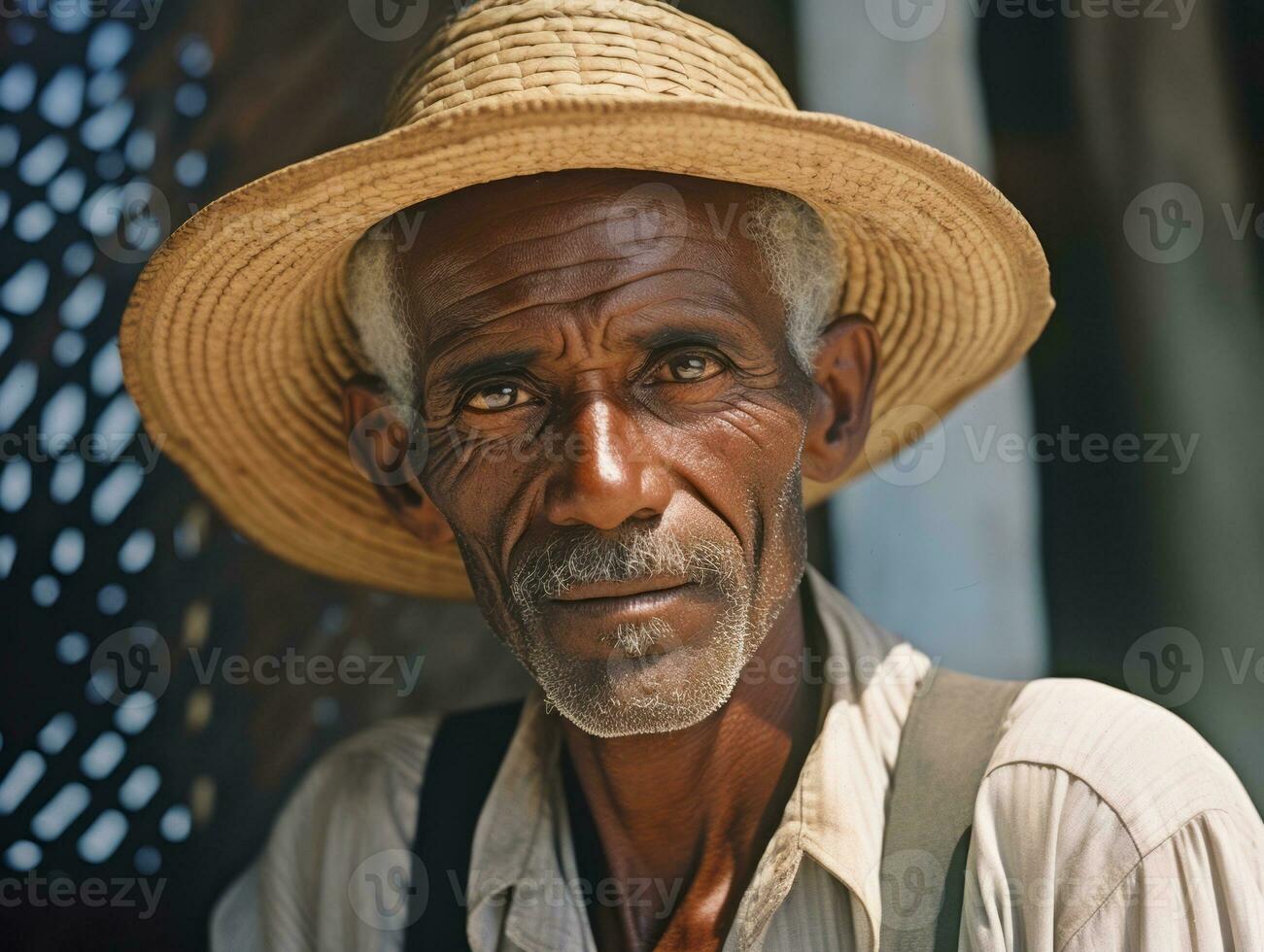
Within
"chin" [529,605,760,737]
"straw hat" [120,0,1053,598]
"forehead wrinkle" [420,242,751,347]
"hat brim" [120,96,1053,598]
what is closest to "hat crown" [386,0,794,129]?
→ "straw hat" [120,0,1053,598]

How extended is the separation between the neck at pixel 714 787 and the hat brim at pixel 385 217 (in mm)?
504

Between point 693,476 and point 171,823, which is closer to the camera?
point 693,476

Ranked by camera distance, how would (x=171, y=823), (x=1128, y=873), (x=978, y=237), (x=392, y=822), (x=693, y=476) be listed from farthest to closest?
(x=171, y=823) < (x=392, y=822) < (x=978, y=237) < (x=693, y=476) < (x=1128, y=873)

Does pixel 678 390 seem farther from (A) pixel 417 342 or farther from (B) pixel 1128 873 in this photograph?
(B) pixel 1128 873

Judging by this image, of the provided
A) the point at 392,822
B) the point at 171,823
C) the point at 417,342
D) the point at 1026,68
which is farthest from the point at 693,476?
the point at 171,823

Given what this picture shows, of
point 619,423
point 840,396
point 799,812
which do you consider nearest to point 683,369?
point 619,423

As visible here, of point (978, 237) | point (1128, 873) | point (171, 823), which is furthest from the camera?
point (171, 823)

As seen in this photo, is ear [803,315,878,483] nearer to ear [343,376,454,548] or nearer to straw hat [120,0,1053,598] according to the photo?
straw hat [120,0,1053,598]

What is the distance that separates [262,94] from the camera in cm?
268

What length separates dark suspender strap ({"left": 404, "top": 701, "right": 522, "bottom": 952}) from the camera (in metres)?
1.88

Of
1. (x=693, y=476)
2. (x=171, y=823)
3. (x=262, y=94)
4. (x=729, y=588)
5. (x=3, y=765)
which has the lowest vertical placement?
(x=171, y=823)

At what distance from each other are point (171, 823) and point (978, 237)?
1955mm

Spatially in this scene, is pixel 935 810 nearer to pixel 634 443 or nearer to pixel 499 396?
pixel 634 443

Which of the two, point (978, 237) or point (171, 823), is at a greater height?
point (978, 237)
